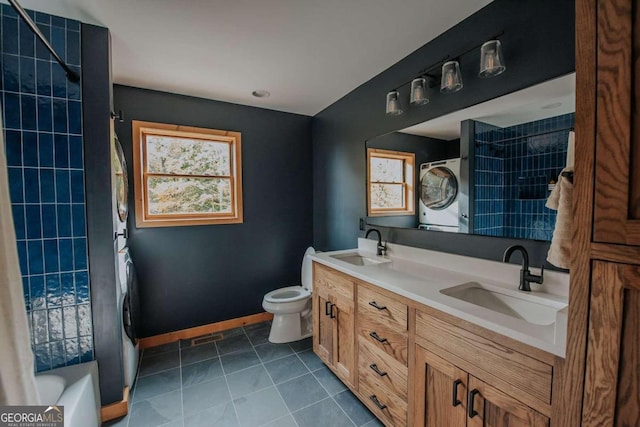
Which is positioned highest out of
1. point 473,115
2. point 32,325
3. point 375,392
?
point 473,115

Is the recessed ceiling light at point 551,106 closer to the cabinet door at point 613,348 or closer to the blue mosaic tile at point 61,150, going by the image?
the cabinet door at point 613,348

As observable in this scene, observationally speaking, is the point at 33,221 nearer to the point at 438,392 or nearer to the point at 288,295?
the point at 288,295

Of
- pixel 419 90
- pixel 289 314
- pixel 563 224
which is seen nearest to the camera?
pixel 563 224

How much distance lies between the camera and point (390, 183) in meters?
2.18

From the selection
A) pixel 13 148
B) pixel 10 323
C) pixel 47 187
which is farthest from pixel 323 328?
pixel 13 148

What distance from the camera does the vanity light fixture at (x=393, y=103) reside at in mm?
1919

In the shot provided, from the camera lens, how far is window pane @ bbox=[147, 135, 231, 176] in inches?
98.9

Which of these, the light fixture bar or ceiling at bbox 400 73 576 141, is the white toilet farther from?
the light fixture bar

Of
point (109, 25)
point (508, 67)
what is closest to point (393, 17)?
point (508, 67)

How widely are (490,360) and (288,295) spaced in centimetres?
198

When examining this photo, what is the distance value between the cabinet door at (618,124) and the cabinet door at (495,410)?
0.63 m

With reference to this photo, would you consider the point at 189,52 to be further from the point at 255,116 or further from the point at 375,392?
the point at 375,392

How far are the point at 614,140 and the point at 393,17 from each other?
4.52 feet

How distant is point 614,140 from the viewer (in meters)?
0.61
